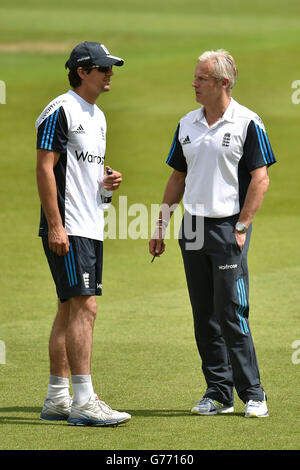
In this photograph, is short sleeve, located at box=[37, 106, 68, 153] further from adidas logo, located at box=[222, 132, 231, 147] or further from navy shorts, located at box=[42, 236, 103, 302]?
adidas logo, located at box=[222, 132, 231, 147]

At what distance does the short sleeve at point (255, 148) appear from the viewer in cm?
654

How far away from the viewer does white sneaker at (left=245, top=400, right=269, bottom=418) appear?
6.50 meters

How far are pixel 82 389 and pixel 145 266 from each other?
6021 mm

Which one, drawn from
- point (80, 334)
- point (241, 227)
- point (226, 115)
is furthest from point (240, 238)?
point (80, 334)

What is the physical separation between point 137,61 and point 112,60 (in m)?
24.5

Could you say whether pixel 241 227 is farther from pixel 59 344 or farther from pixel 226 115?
pixel 59 344

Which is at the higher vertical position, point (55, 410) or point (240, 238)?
point (240, 238)

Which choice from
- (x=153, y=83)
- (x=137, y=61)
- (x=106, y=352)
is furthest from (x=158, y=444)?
(x=137, y=61)

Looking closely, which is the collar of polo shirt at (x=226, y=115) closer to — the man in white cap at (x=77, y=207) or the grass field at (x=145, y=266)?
the man in white cap at (x=77, y=207)

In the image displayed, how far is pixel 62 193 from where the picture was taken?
6477 mm

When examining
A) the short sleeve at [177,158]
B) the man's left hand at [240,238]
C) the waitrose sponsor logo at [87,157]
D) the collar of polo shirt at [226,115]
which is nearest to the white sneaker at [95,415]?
the man's left hand at [240,238]

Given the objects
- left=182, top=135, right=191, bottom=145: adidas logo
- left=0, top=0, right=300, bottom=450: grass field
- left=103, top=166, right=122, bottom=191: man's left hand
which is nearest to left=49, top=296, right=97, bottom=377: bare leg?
left=0, top=0, right=300, bottom=450: grass field

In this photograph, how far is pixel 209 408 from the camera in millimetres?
6684
